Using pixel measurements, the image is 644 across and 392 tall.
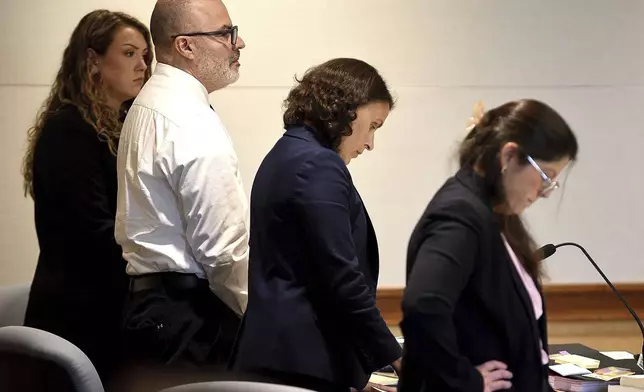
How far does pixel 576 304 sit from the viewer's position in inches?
62.2

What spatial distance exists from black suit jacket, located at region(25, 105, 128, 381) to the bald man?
0.25 m

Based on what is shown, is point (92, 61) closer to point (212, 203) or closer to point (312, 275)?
point (212, 203)

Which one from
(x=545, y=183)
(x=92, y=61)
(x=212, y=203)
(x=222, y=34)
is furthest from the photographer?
(x=92, y=61)

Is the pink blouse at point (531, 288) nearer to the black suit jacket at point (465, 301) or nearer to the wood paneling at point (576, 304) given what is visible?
the black suit jacket at point (465, 301)

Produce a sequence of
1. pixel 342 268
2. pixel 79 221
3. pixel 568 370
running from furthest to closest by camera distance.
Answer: pixel 79 221 < pixel 568 370 < pixel 342 268

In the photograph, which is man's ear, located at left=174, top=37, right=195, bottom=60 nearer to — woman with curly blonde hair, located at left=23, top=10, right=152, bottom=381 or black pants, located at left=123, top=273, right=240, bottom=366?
woman with curly blonde hair, located at left=23, top=10, right=152, bottom=381

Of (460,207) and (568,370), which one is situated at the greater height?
(460,207)

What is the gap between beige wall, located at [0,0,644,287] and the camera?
1.91 meters

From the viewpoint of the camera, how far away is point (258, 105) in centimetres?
297

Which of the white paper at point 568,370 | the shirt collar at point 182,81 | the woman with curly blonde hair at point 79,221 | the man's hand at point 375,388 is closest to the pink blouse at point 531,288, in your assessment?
the man's hand at point 375,388

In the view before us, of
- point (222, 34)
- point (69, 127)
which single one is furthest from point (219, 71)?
point (69, 127)

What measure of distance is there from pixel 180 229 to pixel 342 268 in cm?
54

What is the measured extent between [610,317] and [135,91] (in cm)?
148

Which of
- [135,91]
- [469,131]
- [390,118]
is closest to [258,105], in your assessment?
[135,91]
